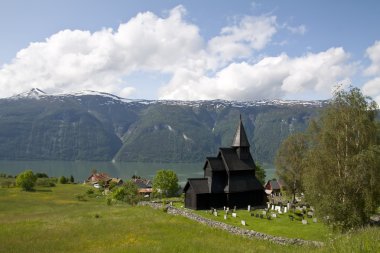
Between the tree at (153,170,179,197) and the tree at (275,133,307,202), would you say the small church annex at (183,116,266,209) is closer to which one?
the tree at (275,133,307,202)

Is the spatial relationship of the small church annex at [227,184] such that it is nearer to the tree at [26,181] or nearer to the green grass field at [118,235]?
the green grass field at [118,235]

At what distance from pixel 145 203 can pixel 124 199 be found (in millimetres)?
15054

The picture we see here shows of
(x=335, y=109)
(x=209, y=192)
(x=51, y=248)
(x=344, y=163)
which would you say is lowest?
(x=51, y=248)

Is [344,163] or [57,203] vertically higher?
[344,163]

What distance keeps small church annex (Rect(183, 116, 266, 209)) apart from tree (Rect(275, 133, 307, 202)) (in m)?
7.69

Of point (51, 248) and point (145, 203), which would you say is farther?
point (145, 203)

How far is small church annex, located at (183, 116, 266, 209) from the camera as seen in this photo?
54938 millimetres

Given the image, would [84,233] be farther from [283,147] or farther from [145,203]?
[283,147]

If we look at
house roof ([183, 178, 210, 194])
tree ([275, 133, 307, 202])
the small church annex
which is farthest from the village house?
house roof ([183, 178, 210, 194])

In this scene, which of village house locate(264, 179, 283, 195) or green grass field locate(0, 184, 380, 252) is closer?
green grass field locate(0, 184, 380, 252)

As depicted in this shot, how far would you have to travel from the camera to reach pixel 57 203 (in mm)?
72750

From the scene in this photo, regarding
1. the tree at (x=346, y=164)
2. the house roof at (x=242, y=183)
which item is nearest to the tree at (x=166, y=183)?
the house roof at (x=242, y=183)

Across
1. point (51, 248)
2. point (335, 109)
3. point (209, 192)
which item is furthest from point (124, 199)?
point (335, 109)

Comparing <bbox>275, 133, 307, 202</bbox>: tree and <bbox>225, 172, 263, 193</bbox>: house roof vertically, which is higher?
<bbox>275, 133, 307, 202</bbox>: tree
